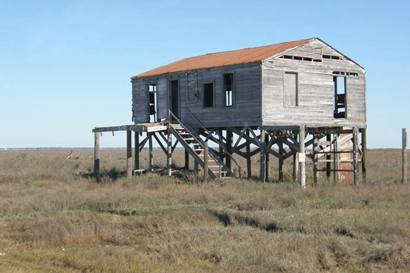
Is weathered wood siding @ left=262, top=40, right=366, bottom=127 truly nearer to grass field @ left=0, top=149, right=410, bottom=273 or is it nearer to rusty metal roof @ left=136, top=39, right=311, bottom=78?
rusty metal roof @ left=136, top=39, right=311, bottom=78

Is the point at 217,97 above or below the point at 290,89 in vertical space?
below

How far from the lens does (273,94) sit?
27734 mm

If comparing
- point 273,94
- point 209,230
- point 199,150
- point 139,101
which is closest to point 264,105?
point 273,94

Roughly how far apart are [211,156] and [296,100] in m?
4.29

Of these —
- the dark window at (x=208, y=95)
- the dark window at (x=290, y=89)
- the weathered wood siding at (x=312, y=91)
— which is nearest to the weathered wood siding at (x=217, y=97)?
the dark window at (x=208, y=95)

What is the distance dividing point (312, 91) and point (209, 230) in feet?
50.1

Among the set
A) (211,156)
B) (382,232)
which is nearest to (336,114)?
(211,156)

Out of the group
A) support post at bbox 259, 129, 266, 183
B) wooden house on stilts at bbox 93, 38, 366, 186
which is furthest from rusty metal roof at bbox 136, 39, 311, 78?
support post at bbox 259, 129, 266, 183

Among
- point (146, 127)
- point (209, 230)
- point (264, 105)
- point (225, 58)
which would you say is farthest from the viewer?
point (225, 58)

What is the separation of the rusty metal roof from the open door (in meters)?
0.68

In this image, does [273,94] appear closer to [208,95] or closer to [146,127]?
[208,95]

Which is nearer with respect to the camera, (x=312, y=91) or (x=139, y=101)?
(x=312, y=91)

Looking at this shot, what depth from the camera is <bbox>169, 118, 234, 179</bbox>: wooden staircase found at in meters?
28.1

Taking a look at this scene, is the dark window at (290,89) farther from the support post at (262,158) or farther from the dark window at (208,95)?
the dark window at (208,95)
